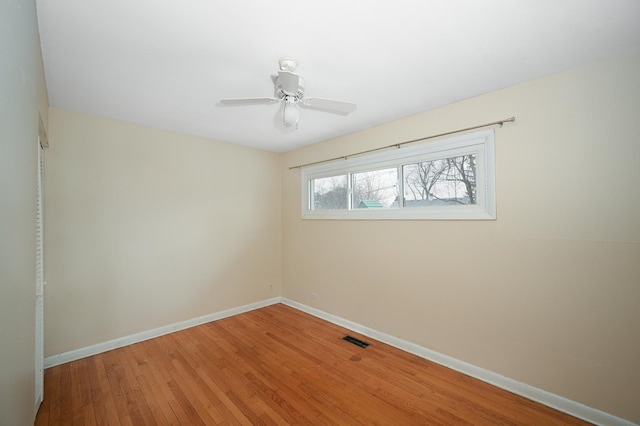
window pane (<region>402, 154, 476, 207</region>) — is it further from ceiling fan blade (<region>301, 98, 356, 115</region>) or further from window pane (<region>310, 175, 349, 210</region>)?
ceiling fan blade (<region>301, 98, 356, 115</region>)

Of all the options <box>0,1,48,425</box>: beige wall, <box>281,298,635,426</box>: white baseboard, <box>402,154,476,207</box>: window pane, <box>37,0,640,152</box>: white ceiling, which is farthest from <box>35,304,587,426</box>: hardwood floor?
<box>37,0,640,152</box>: white ceiling

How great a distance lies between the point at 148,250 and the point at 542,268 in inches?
157

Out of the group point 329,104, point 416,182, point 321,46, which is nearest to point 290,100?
point 329,104

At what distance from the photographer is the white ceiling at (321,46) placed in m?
1.43

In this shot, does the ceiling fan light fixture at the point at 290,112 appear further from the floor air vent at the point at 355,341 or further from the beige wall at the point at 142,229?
the floor air vent at the point at 355,341

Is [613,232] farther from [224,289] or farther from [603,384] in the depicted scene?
[224,289]

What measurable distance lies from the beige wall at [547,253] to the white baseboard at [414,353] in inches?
2.2

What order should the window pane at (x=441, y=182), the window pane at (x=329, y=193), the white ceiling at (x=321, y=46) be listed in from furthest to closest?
1. the window pane at (x=329, y=193)
2. the window pane at (x=441, y=182)
3. the white ceiling at (x=321, y=46)

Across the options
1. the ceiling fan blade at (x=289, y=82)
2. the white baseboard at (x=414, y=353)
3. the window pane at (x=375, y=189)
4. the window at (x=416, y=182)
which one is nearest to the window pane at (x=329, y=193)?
the window at (x=416, y=182)

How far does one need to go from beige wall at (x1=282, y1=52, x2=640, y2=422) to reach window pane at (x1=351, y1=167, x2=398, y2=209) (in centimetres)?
37

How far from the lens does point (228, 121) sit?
3.05 metres

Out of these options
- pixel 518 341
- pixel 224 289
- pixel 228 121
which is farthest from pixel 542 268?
pixel 224 289

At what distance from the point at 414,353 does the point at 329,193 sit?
2.27 meters

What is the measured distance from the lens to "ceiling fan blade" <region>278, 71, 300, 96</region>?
166 cm
